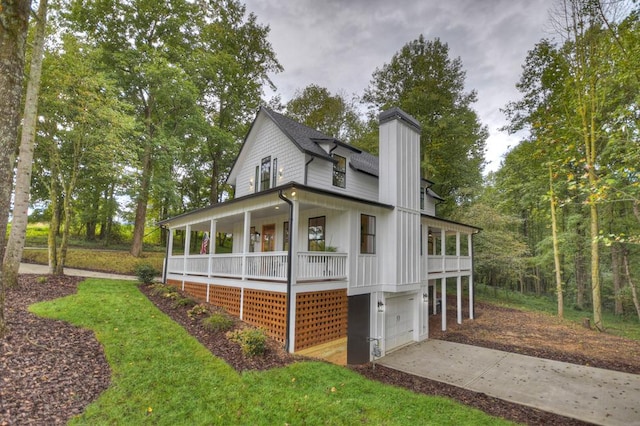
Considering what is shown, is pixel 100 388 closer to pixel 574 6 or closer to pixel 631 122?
pixel 631 122

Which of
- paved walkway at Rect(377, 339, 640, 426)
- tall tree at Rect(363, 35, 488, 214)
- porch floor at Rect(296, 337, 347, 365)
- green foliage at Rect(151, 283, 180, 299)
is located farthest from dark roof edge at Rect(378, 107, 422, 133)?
green foliage at Rect(151, 283, 180, 299)

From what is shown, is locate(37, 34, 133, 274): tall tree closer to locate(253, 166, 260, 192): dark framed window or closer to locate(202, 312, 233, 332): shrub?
locate(253, 166, 260, 192): dark framed window

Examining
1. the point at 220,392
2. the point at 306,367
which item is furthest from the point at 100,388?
the point at 306,367

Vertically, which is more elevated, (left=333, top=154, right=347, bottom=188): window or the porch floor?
(left=333, top=154, right=347, bottom=188): window

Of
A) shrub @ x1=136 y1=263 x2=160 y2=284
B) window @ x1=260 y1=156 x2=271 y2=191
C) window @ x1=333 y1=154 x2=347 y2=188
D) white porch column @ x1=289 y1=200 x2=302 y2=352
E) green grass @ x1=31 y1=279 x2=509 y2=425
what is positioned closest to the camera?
green grass @ x1=31 y1=279 x2=509 y2=425

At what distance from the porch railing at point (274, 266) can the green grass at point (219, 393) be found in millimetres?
2303

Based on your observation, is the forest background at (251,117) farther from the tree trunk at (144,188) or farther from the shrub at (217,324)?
the shrub at (217,324)

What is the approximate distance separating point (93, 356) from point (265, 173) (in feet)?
32.4

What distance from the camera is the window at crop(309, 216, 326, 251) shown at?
11.0 metres

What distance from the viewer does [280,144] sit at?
13.4 m

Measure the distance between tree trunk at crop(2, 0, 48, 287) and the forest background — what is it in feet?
0.14

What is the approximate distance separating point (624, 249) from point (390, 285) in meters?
17.6

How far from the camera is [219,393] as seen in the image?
201 inches

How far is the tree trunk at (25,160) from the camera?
8.44m
